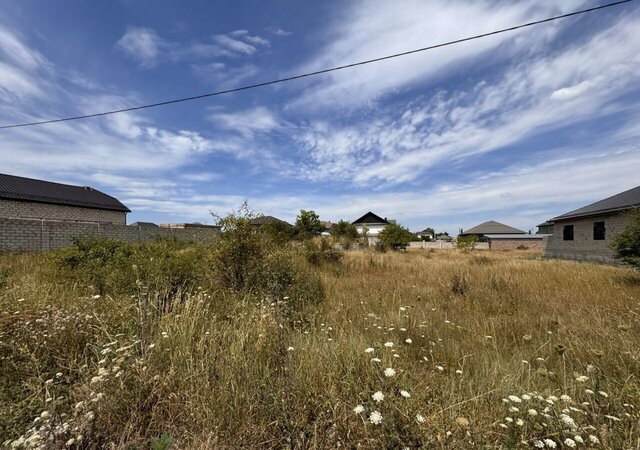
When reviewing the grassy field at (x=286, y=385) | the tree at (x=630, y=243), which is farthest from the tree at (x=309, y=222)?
the grassy field at (x=286, y=385)

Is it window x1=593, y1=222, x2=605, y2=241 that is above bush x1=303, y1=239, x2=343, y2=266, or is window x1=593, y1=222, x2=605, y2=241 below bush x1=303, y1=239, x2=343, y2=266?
above

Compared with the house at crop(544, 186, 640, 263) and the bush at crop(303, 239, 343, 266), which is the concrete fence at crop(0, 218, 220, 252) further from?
the house at crop(544, 186, 640, 263)

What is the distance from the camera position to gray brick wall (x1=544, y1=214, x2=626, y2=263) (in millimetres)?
15312

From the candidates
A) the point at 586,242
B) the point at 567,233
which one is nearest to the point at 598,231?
the point at 586,242

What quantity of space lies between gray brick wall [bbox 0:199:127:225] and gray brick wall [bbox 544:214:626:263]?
3662 cm

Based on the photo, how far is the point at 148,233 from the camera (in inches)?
790

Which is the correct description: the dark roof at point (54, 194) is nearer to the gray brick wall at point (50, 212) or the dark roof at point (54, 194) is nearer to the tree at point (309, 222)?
the gray brick wall at point (50, 212)

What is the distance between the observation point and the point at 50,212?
934 inches

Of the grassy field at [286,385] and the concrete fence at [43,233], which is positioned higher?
the concrete fence at [43,233]

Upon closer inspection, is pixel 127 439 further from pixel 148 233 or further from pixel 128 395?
pixel 148 233

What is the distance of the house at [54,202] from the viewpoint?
21.6m

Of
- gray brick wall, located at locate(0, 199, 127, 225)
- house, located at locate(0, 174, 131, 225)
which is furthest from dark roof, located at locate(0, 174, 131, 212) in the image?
gray brick wall, located at locate(0, 199, 127, 225)

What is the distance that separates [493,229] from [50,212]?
63.4 m

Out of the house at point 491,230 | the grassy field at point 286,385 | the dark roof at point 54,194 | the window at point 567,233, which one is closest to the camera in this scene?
the grassy field at point 286,385
